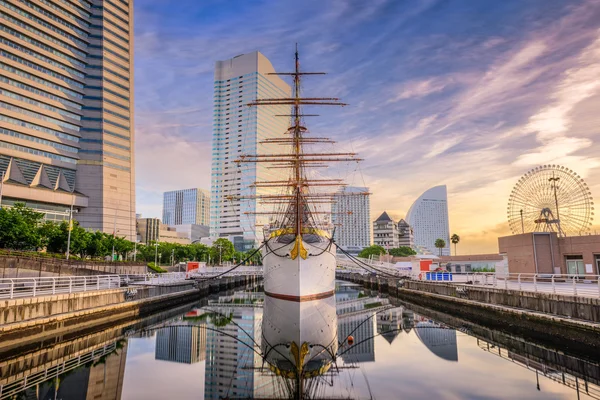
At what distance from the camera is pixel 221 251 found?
106 m

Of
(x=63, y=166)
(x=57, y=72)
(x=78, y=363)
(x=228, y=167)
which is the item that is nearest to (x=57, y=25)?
(x=57, y=72)

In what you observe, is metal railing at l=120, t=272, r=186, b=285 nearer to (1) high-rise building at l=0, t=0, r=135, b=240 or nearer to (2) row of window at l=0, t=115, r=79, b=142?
(1) high-rise building at l=0, t=0, r=135, b=240

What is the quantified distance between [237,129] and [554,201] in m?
153

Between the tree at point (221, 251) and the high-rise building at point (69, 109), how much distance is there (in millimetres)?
22202

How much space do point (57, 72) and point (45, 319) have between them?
9329 centimetres

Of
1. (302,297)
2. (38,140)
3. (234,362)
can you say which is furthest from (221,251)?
(234,362)

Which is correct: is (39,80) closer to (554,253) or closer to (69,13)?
(69,13)

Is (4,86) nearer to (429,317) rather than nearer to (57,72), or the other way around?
(57,72)

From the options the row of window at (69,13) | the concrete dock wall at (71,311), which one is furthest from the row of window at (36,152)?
the concrete dock wall at (71,311)

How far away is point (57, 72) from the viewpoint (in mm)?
87938

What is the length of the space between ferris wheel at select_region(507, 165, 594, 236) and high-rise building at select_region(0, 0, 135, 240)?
8439 cm

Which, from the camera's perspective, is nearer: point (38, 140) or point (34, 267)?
point (34, 267)

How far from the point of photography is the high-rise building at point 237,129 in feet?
555

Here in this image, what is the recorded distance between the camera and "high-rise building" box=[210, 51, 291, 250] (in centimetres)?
16925
